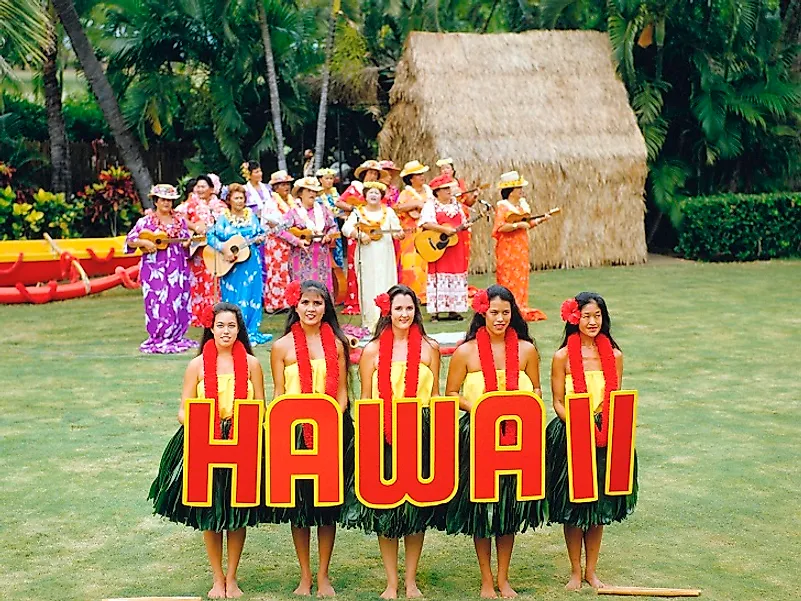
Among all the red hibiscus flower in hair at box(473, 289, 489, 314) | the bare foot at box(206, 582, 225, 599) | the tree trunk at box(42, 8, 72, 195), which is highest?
the tree trunk at box(42, 8, 72, 195)

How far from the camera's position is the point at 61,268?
1333 cm

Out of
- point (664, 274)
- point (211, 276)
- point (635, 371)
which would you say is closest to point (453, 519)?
point (635, 371)

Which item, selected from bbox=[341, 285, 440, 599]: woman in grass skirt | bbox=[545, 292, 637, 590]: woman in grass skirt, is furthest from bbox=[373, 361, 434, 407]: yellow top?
bbox=[545, 292, 637, 590]: woman in grass skirt

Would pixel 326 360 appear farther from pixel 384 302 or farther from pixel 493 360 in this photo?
pixel 493 360

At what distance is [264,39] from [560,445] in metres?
12.3

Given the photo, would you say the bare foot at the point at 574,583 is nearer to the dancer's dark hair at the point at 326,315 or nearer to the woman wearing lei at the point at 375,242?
the dancer's dark hair at the point at 326,315

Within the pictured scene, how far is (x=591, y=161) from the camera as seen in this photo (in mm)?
15836

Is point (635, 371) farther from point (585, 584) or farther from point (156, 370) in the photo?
point (585, 584)

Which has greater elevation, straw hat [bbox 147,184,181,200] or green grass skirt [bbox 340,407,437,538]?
straw hat [bbox 147,184,181,200]

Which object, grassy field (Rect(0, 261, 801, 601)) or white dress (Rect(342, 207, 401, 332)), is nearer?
grassy field (Rect(0, 261, 801, 601))

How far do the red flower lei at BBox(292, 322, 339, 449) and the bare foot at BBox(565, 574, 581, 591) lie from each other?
1129mm

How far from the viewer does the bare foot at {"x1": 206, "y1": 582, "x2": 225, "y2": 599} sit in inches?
185

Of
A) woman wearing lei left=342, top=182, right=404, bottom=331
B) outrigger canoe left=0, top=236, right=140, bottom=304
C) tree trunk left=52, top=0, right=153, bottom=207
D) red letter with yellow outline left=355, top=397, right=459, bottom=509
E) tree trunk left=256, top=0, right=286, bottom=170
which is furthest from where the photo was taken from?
tree trunk left=256, top=0, right=286, bottom=170

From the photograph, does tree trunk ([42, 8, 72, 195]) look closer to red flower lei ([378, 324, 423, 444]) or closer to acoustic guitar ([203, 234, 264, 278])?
acoustic guitar ([203, 234, 264, 278])
